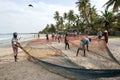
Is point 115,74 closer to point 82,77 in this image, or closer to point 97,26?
point 82,77

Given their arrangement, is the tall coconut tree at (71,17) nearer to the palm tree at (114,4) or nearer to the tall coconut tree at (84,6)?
the tall coconut tree at (84,6)

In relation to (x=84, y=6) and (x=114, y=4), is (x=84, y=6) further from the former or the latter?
(x=114, y=4)

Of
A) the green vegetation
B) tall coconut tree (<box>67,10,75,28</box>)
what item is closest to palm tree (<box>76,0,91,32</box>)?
the green vegetation

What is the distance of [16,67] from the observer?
14070 mm

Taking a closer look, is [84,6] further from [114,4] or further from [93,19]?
[114,4]

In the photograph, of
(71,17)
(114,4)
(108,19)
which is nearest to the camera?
(114,4)

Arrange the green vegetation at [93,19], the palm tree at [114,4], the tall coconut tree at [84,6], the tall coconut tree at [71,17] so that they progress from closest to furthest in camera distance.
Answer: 1. the palm tree at [114,4]
2. the green vegetation at [93,19]
3. the tall coconut tree at [84,6]
4. the tall coconut tree at [71,17]

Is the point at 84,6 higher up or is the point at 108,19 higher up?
the point at 84,6

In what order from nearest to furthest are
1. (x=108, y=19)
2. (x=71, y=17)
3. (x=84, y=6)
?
(x=108, y=19) → (x=84, y=6) → (x=71, y=17)

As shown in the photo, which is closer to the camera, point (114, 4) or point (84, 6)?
point (114, 4)

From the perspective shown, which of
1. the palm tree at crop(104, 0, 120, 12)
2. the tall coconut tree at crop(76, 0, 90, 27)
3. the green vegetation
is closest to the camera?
the palm tree at crop(104, 0, 120, 12)

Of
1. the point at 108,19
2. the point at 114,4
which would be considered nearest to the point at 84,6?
the point at 108,19

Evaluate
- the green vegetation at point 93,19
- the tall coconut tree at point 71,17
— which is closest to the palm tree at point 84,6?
the green vegetation at point 93,19

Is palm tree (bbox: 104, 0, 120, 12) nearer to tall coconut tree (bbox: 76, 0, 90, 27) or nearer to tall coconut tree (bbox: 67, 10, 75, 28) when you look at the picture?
tall coconut tree (bbox: 76, 0, 90, 27)
